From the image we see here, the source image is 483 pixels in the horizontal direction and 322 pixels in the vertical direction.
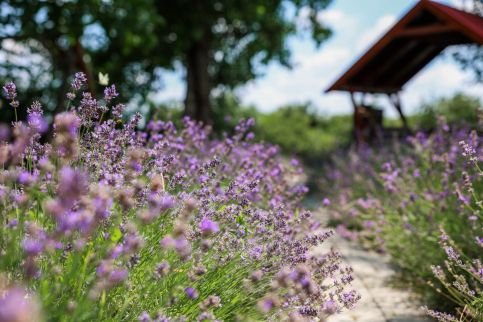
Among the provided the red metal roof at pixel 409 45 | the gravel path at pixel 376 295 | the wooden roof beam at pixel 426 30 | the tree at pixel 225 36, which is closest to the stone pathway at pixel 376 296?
→ the gravel path at pixel 376 295

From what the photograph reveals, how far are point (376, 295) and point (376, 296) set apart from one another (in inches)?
1.3

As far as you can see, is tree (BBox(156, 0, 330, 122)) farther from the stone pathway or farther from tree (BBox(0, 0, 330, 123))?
the stone pathway

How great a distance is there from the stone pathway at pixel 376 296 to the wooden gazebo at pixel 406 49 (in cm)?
394

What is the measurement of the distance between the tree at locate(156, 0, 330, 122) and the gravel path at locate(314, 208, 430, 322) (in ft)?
31.3

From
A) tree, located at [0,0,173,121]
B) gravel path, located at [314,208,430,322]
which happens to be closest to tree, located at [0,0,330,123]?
tree, located at [0,0,173,121]

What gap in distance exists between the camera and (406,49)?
1214 cm

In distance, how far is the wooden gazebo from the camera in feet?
30.7

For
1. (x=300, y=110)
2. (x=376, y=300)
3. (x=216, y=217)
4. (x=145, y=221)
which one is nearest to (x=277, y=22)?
(x=300, y=110)

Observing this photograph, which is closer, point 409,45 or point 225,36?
point 409,45

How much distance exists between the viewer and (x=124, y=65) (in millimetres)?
16438

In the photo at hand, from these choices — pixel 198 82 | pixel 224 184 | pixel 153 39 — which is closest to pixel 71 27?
pixel 153 39

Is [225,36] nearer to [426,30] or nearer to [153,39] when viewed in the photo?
[153,39]

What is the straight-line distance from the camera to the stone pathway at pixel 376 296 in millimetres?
4289

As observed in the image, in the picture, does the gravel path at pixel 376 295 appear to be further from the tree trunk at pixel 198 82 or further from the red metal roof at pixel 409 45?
the tree trunk at pixel 198 82
